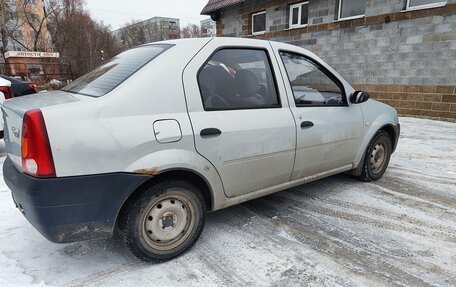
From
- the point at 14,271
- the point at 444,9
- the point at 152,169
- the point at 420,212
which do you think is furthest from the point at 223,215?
the point at 444,9

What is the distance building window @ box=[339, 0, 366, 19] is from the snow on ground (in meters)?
7.35

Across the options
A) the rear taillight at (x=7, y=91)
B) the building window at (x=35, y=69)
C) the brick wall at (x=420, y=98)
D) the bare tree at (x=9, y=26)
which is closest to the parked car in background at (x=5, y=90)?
the rear taillight at (x=7, y=91)

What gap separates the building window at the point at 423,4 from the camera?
25.5ft

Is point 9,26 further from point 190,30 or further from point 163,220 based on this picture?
point 163,220

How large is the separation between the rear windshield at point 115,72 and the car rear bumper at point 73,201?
631mm

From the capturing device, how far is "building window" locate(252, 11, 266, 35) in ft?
41.5

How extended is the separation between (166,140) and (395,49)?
8719 millimetres

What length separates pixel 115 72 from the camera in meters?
2.48

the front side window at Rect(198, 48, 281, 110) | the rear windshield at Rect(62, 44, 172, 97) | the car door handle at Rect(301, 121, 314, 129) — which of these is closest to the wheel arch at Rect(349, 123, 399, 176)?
the car door handle at Rect(301, 121, 314, 129)

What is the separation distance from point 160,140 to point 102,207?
23.2 inches

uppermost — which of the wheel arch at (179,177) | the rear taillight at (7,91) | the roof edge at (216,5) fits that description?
the roof edge at (216,5)

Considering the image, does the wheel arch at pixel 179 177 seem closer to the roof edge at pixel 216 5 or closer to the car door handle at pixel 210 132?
the car door handle at pixel 210 132

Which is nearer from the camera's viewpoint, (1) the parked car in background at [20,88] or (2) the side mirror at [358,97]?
(2) the side mirror at [358,97]

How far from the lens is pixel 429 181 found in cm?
419
